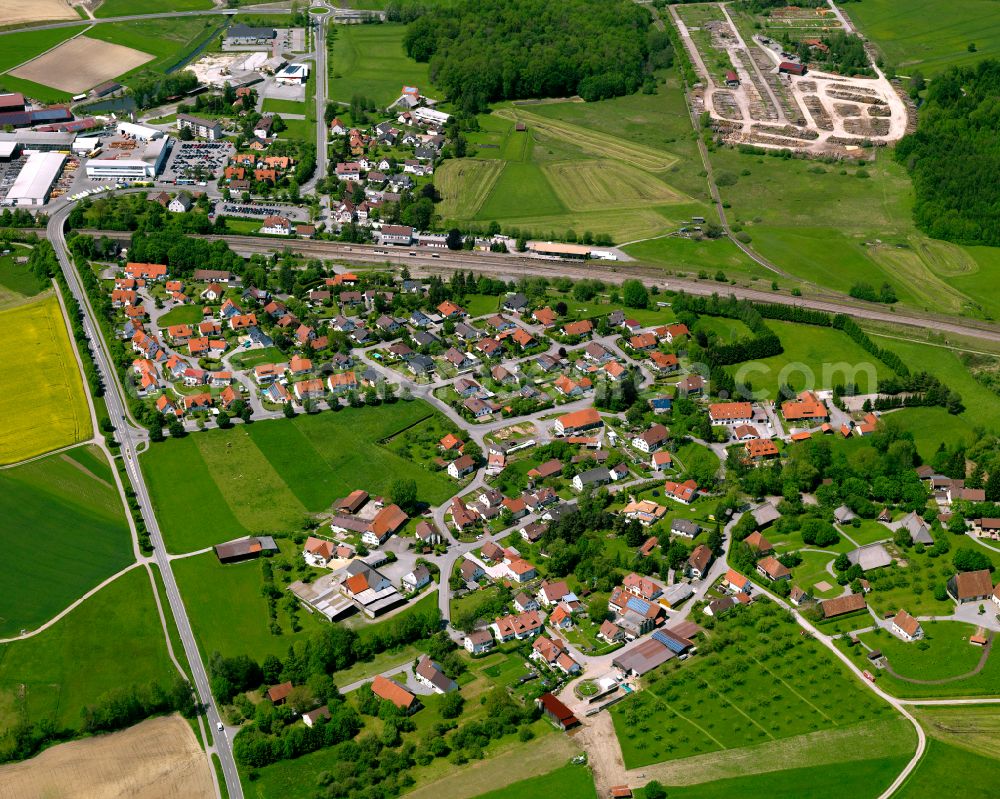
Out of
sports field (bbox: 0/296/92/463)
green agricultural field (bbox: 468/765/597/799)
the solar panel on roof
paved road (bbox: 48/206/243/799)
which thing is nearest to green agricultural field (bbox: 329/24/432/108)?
paved road (bbox: 48/206/243/799)

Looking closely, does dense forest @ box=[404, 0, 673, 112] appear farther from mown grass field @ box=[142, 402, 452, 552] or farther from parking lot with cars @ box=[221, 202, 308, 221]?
mown grass field @ box=[142, 402, 452, 552]

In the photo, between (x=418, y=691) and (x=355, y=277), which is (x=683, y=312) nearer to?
(x=355, y=277)

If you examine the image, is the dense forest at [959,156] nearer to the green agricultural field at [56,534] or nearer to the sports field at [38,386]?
the sports field at [38,386]

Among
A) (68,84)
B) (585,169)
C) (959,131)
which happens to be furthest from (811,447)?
(68,84)

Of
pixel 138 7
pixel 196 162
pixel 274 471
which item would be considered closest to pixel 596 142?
pixel 196 162

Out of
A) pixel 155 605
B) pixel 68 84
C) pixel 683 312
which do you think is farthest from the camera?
pixel 68 84

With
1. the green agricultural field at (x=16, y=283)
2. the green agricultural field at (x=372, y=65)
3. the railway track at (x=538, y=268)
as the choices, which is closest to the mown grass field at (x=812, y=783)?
the railway track at (x=538, y=268)

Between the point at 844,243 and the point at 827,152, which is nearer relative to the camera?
the point at 844,243
